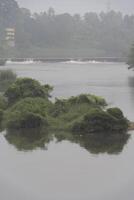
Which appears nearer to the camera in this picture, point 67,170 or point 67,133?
point 67,170

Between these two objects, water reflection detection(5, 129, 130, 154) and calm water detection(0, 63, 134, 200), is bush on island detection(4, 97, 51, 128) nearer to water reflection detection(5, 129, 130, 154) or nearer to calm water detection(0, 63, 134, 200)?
water reflection detection(5, 129, 130, 154)

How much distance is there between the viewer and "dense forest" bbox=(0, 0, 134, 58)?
460 feet

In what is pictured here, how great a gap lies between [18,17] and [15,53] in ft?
76.8

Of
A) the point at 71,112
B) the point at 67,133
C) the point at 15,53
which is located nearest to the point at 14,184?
the point at 67,133

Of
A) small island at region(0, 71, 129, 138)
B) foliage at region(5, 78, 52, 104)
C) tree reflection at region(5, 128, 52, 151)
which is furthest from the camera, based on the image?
foliage at region(5, 78, 52, 104)

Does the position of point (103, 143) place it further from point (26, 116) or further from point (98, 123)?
point (26, 116)

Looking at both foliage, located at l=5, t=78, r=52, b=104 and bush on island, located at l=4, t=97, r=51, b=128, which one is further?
foliage, located at l=5, t=78, r=52, b=104

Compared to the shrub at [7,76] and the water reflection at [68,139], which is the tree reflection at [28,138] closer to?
the water reflection at [68,139]

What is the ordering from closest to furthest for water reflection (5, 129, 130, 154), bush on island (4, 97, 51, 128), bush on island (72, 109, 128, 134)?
water reflection (5, 129, 130, 154) < bush on island (72, 109, 128, 134) < bush on island (4, 97, 51, 128)

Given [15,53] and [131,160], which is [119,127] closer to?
[131,160]

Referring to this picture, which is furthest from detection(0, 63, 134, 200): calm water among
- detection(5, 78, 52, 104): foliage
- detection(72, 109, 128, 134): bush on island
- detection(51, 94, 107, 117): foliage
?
detection(5, 78, 52, 104): foliage

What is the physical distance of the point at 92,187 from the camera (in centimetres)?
1641

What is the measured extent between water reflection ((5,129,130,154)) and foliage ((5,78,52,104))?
5835mm

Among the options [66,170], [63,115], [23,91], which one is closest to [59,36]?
[23,91]
